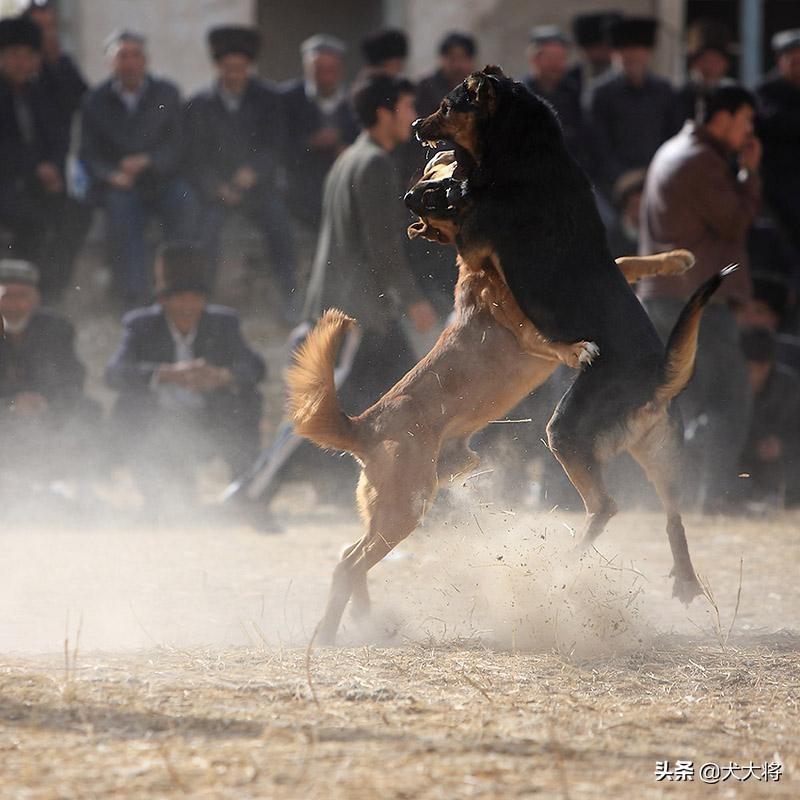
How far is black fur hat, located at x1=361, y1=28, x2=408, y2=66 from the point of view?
10.5 meters

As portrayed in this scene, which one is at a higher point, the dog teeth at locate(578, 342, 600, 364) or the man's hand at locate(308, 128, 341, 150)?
the man's hand at locate(308, 128, 341, 150)

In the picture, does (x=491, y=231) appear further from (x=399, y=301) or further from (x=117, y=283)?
(x=117, y=283)

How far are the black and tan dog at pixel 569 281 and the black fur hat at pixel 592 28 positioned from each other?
21.6 ft

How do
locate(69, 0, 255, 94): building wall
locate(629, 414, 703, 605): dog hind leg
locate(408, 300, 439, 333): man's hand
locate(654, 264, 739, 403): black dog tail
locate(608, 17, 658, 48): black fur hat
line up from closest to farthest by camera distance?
locate(654, 264, 739, 403): black dog tail
locate(629, 414, 703, 605): dog hind leg
locate(408, 300, 439, 333): man's hand
locate(608, 17, 658, 48): black fur hat
locate(69, 0, 255, 94): building wall

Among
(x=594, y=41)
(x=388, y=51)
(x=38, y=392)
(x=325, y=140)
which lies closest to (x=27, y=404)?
(x=38, y=392)

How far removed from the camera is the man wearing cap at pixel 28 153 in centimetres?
988

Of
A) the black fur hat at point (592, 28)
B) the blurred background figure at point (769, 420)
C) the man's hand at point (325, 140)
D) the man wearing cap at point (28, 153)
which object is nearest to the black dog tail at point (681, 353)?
the blurred background figure at point (769, 420)

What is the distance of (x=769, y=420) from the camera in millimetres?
9086

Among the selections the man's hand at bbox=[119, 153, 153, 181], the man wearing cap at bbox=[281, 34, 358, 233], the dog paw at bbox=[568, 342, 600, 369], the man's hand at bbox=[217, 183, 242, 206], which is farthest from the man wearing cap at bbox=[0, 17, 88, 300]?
the dog paw at bbox=[568, 342, 600, 369]

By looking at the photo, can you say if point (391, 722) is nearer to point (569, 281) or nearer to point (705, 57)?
point (569, 281)

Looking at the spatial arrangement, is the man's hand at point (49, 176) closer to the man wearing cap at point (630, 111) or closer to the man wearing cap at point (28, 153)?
the man wearing cap at point (28, 153)

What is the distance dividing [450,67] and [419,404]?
19.9 feet

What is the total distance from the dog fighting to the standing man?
0.03m

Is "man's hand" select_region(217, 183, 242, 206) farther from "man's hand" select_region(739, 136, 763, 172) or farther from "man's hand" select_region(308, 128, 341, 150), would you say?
"man's hand" select_region(739, 136, 763, 172)
